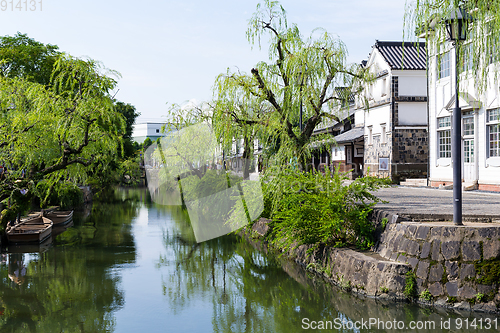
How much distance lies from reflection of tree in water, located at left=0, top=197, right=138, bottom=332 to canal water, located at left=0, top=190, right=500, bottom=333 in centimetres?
2

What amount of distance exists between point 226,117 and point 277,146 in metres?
2.17

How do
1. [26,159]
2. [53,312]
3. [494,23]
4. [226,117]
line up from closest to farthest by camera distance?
[494,23]
[53,312]
[26,159]
[226,117]

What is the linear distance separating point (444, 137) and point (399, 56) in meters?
8.10

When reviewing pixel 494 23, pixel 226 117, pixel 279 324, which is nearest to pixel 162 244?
pixel 226 117

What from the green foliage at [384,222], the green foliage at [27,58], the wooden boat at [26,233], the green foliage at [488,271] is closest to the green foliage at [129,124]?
the green foliage at [27,58]

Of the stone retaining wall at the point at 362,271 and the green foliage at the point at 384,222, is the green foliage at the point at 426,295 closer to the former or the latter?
the stone retaining wall at the point at 362,271

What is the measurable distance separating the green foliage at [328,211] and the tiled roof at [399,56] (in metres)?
16.9

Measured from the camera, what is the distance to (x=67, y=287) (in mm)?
10352

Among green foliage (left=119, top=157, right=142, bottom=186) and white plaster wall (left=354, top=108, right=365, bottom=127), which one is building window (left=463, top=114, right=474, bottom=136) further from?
green foliage (left=119, top=157, right=142, bottom=186)

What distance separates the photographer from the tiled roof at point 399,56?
2600 cm

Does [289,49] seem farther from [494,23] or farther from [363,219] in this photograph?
[494,23]

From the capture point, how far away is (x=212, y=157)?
983 inches

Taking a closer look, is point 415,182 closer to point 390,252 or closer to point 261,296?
point 390,252

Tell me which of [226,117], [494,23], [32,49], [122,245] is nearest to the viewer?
[494,23]
